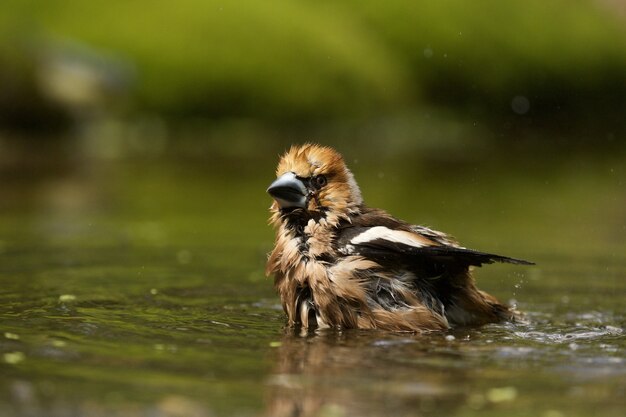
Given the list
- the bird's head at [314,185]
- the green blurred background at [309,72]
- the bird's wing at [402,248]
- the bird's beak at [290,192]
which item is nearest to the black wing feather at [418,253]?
the bird's wing at [402,248]

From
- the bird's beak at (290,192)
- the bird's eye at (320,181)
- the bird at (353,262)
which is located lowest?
the bird at (353,262)

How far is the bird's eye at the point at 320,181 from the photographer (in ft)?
26.1

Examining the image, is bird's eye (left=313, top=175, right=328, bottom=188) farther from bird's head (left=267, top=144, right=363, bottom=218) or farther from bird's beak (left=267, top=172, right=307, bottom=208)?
bird's beak (left=267, top=172, right=307, bottom=208)

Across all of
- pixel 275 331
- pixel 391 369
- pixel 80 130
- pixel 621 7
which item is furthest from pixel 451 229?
pixel 621 7

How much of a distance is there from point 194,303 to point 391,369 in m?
2.91

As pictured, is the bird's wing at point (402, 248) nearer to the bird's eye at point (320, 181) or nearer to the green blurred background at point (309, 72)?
the bird's eye at point (320, 181)

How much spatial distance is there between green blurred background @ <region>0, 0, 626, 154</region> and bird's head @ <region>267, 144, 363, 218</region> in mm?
19939

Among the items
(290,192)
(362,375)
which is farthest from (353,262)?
(362,375)

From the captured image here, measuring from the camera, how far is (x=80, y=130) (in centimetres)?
2858

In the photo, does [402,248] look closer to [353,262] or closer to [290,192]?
[353,262]

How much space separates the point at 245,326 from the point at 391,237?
1.16m

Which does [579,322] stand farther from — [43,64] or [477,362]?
[43,64]

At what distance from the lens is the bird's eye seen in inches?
314

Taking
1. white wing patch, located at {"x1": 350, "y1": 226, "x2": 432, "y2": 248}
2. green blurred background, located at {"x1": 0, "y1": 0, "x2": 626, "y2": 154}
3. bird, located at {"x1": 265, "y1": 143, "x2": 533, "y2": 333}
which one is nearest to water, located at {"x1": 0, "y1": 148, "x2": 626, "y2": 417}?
bird, located at {"x1": 265, "y1": 143, "x2": 533, "y2": 333}
